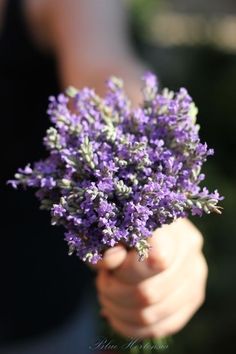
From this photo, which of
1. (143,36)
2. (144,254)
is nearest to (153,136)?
(144,254)

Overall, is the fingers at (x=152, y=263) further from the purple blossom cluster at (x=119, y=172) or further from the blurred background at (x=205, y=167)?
the blurred background at (x=205, y=167)

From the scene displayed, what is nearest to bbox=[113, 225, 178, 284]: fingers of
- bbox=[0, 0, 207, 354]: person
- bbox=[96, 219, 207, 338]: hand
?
bbox=[96, 219, 207, 338]: hand

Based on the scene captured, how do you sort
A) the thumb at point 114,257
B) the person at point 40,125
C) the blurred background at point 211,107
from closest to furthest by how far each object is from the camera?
1. the thumb at point 114,257
2. the person at point 40,125
3. the blurred background at point 211,107

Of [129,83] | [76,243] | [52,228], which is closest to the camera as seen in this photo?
[76,243]

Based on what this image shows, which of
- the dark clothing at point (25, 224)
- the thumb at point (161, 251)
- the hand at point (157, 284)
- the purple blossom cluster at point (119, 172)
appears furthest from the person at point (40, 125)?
the purple blossom cluster at point (119, 172)

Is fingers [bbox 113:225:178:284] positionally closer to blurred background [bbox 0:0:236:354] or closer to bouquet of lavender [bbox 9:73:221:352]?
bouquet of lavender [bbox 9:73:221:352]

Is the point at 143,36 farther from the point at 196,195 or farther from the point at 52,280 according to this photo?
the point at 196,195
